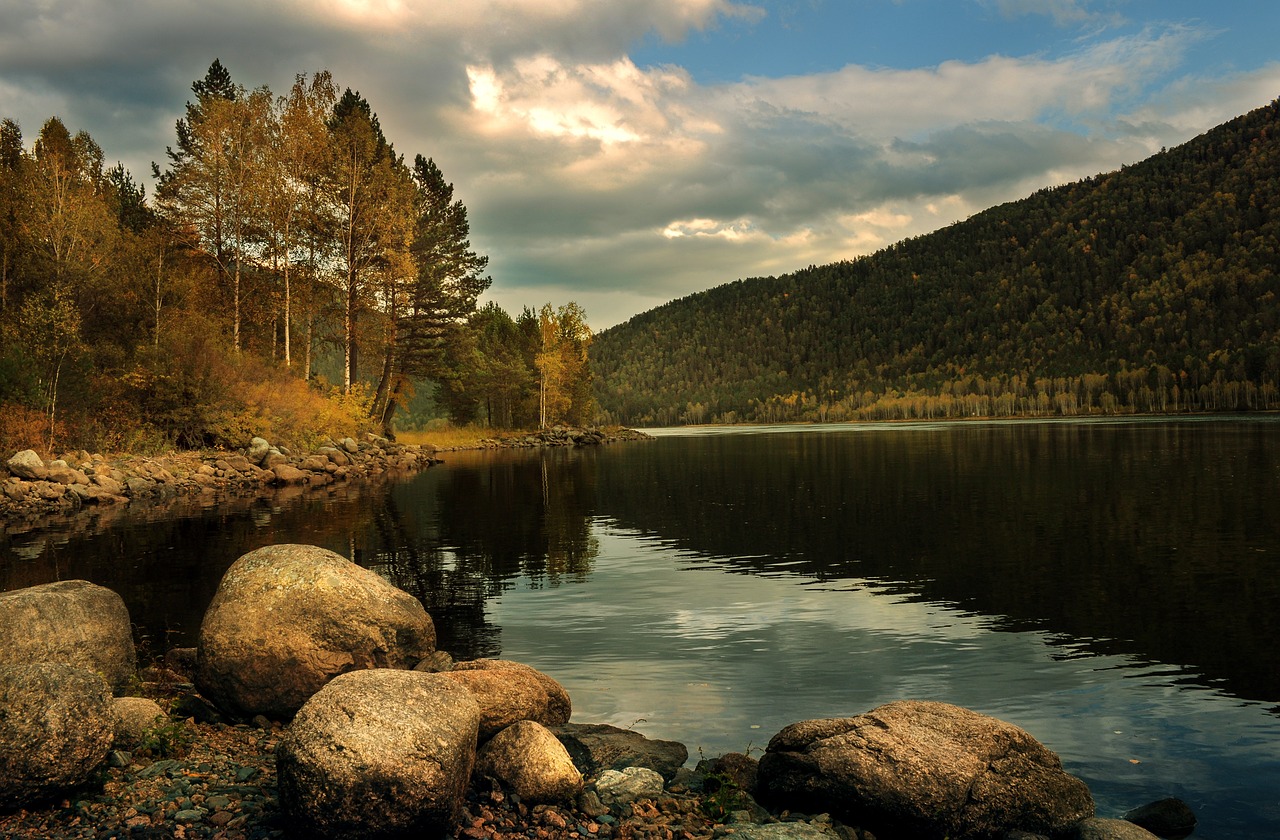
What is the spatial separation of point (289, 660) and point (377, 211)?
50.2 meters

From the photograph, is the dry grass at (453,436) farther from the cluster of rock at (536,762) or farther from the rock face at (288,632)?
the cluster of rock at (536,762)

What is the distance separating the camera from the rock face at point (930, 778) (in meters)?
8.16

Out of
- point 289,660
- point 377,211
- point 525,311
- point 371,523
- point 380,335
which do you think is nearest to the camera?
point 289,660

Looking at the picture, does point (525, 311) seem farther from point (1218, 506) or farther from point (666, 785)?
point (666, 785)

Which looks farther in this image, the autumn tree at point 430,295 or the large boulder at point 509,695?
the autumn tree at point 430,295

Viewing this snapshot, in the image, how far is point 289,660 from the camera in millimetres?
11023

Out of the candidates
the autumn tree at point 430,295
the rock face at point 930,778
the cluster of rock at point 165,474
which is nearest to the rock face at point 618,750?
the rock face at point 930,778

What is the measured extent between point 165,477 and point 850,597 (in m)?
36.4

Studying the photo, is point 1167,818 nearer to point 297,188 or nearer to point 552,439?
point 297,188

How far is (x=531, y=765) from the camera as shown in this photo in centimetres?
855

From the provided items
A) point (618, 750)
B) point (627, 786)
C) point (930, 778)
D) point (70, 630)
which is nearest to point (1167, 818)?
point (930, 778)

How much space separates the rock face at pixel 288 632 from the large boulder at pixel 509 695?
4.83 ft

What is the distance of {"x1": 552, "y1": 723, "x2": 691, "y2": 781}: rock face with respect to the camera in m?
9.32

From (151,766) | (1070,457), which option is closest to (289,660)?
(151,766)
